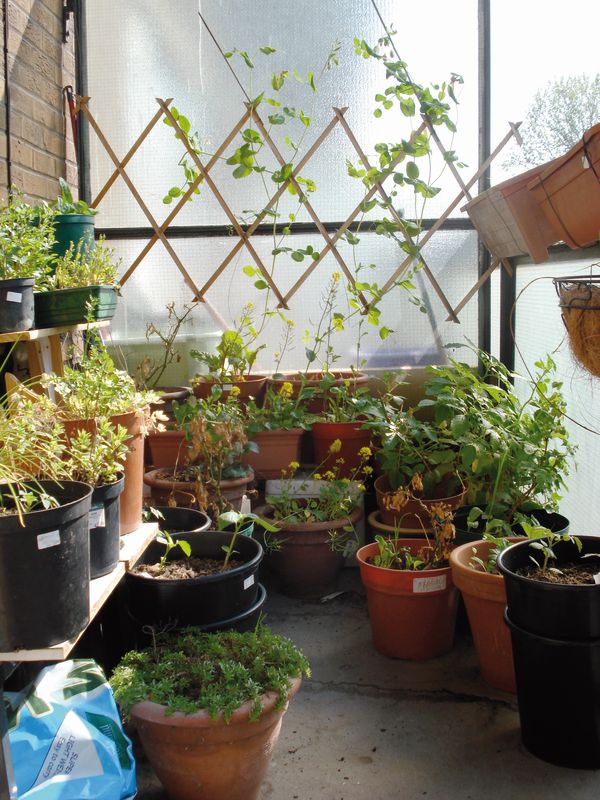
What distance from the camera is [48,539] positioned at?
1424 millimetres

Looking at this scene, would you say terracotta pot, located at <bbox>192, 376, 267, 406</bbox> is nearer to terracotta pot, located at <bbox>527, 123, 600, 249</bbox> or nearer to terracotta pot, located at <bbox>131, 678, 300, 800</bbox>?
terracotta pot, located at <bbox>527, 123, 600, 249</bbox>

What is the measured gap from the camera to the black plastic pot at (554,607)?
187 cm

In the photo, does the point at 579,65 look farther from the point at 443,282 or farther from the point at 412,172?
the point at 443,282

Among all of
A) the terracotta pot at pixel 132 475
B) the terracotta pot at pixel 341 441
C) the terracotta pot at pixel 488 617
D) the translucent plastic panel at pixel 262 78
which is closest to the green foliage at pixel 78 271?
the terracotta pot at pixel 132 475

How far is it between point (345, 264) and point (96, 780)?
246cm

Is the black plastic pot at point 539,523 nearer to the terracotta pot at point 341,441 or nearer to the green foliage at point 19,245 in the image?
the terracotta pot at point 341,441

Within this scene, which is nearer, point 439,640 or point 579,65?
point 439,640

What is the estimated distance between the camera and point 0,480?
1517mm

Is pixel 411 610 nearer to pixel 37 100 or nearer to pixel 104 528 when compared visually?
pixel 104 528

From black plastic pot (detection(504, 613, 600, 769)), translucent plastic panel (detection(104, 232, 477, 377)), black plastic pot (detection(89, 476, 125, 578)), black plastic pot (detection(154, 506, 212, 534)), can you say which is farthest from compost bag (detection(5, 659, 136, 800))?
translucent plastic panel (detection(104, 232, 477, 377))

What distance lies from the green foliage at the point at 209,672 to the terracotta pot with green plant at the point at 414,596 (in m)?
0.61

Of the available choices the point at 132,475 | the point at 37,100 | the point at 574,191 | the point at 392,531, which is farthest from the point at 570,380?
the point at 37,100

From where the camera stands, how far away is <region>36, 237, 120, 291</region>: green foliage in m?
2.45

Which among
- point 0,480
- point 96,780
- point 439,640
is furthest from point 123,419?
point 439,640
